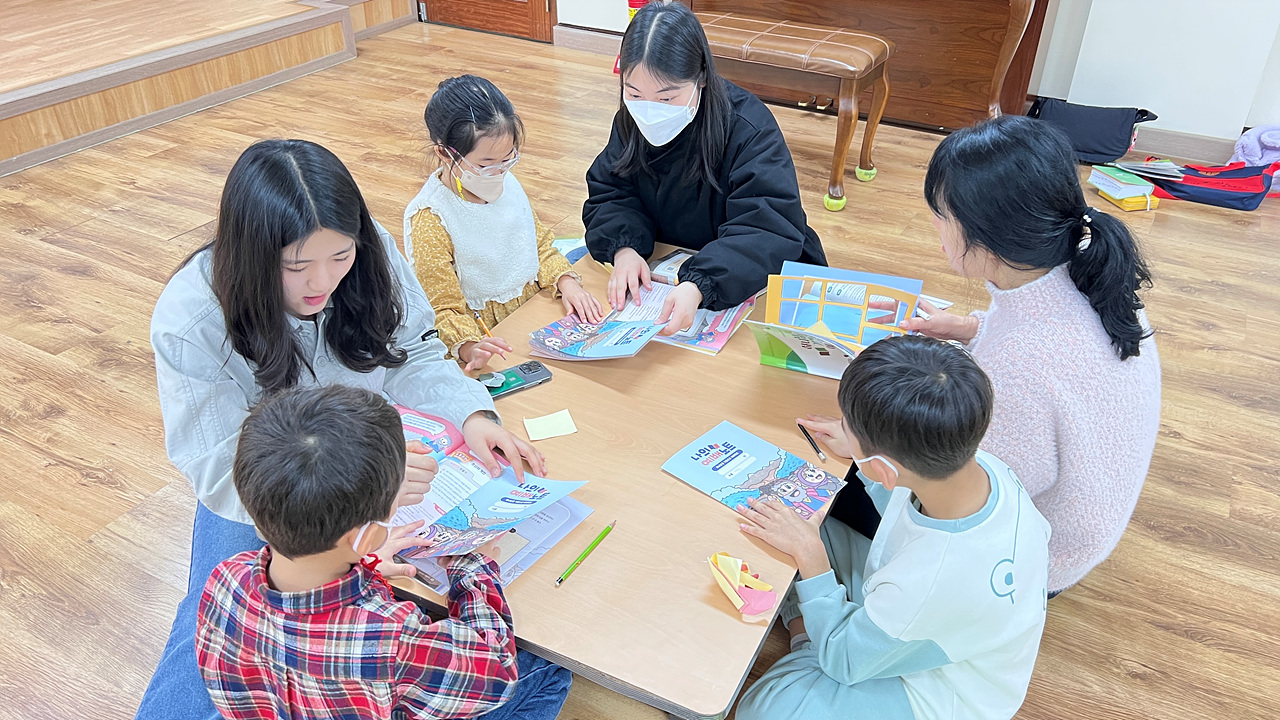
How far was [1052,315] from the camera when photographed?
1281 mm

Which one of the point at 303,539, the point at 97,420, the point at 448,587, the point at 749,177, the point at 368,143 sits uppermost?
the point at 749,177

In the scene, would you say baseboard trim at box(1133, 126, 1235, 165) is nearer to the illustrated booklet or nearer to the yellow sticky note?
the illustrated booklet

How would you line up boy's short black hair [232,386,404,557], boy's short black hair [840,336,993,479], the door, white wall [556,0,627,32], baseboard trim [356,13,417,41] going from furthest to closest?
baseboard trim [356,13,417,41]
the door
white wall [556,0,627,32]
boy's short black hair [840,336,993,479]
boy's short black hair [232,386,404,557]

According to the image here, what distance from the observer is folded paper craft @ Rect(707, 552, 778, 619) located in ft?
3.49

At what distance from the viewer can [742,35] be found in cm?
342

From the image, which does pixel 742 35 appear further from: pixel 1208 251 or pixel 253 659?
pixel 253 659

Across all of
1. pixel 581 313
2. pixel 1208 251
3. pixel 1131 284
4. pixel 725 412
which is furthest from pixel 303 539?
pixel 1208 251

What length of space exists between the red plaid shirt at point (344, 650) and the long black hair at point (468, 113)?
86cm

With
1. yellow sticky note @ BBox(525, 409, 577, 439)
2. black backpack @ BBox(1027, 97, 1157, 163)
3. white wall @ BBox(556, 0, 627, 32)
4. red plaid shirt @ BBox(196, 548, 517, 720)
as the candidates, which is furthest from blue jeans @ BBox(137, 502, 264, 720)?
white wall @ BBox(556, 0, 627, 32)

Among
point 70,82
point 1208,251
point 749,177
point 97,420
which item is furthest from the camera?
point 70,82

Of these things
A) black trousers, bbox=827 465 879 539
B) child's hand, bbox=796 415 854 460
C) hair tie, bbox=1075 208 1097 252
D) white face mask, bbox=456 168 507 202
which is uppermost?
hair tie, bbox=1075 208 1097 252

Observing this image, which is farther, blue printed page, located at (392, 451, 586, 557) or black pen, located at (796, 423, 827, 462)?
black pen, located at (796, 423, 827, 462)

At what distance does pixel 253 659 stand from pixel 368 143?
324 cm

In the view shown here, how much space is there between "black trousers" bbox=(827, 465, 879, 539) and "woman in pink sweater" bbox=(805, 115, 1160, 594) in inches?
14.3
